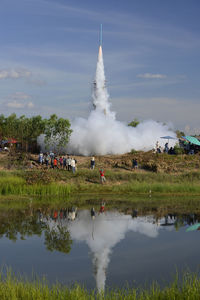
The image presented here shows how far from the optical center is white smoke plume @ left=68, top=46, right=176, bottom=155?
178 ft

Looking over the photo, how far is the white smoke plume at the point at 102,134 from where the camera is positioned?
5416 centimetres

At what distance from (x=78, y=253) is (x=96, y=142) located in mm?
36284

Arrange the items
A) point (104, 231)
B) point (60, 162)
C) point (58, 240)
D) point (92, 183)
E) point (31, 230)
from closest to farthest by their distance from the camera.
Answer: point (58, 240) → point (31, 230) → point (104, 231) → point (92, 183) → point (60, 162)

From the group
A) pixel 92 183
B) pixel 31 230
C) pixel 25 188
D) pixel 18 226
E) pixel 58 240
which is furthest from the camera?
pixel 92 183

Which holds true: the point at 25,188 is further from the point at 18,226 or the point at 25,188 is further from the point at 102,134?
the point at 102,134

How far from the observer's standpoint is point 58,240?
66.9 feet

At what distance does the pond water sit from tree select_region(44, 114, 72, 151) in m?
24.9

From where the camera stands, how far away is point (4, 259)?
17.3 meters

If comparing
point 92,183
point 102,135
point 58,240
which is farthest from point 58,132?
point 58,240

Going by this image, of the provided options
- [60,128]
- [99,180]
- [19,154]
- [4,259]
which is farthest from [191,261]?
[60,128]

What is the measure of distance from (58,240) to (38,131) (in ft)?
137

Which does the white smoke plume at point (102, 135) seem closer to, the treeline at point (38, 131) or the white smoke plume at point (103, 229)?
the treeline at point (38, 131)

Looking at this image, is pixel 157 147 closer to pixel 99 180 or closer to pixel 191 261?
pixel 99 180

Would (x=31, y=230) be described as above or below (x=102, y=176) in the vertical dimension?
below
